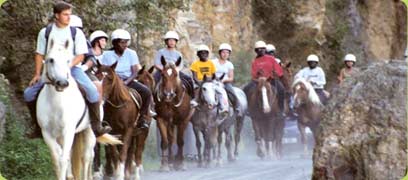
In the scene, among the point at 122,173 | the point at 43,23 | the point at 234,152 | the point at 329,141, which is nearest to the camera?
the point at 329,141

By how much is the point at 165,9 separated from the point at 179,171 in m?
3.33

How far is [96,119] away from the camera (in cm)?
1458

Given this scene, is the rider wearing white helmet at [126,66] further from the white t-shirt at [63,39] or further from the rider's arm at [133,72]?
the white t-shirt at [63,39]

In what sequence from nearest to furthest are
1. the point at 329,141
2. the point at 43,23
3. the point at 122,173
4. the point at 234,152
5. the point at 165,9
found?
the point at 329,141 < the point at 122,173 < the point at 43,23 < the point at 165,9 < the point at 234,152

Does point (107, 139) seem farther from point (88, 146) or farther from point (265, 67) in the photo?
point (265, 67)

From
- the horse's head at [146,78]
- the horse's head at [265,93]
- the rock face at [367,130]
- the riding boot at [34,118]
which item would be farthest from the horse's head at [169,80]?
the rock face at [367,130]

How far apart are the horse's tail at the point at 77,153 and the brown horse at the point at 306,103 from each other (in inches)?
458

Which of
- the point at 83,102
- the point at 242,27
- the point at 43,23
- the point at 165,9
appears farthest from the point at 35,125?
the point at 242,27

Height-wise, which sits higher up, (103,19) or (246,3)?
(246,3)

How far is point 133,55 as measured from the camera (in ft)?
59.4

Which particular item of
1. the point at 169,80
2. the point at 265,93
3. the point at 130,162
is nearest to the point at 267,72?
the point at 265,93

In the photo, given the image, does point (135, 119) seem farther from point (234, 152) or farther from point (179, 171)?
point (234, 152)

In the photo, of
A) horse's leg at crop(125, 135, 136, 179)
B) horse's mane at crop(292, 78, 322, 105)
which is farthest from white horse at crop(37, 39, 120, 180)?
horse's mane at crop(292, 78, 322, 105)

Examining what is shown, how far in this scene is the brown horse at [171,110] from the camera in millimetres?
19850
